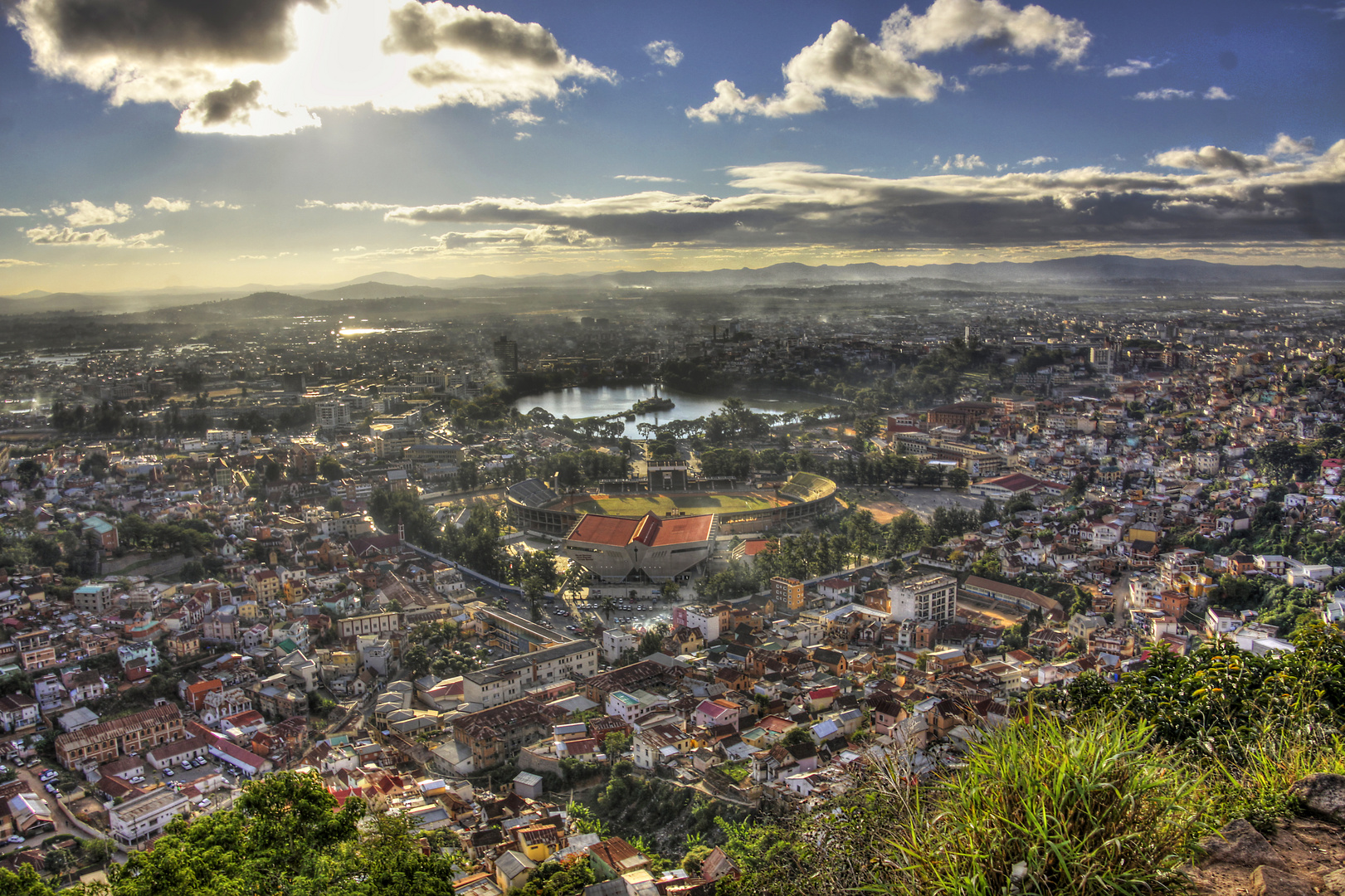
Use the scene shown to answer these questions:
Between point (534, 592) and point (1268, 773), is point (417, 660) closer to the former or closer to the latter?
point (534, 592)

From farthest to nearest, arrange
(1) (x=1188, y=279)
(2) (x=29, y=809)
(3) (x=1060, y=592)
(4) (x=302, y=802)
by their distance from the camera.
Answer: (1) (x=1188, y=279)
(3) (x=1060, y=592)
(2) (x=29, y=809)
(4) (x=302, y=802)

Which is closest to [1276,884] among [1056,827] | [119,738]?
[1056,827]

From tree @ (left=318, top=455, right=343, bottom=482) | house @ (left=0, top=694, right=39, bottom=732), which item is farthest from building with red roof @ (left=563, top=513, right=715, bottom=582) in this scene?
A: tree @ (left=318, top=455, right=343, bottom=482)

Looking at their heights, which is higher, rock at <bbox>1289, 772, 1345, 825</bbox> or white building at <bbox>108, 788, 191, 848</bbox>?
rock at <bbox>1289, 772, 1345, 825</bbox>

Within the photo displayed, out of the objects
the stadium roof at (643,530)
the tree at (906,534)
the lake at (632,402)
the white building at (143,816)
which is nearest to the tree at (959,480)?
the tree at (906,534)

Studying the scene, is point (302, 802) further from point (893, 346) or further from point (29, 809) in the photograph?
point (893, 346)

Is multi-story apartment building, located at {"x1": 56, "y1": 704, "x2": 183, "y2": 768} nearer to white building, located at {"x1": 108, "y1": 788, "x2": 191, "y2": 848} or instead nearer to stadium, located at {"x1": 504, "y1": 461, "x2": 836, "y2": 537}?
white building, located at {"x1": 108, "y1": 788, "x2": 191, "y2": 848}

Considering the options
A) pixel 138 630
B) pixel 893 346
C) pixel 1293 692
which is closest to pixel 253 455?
pixel 138 630
